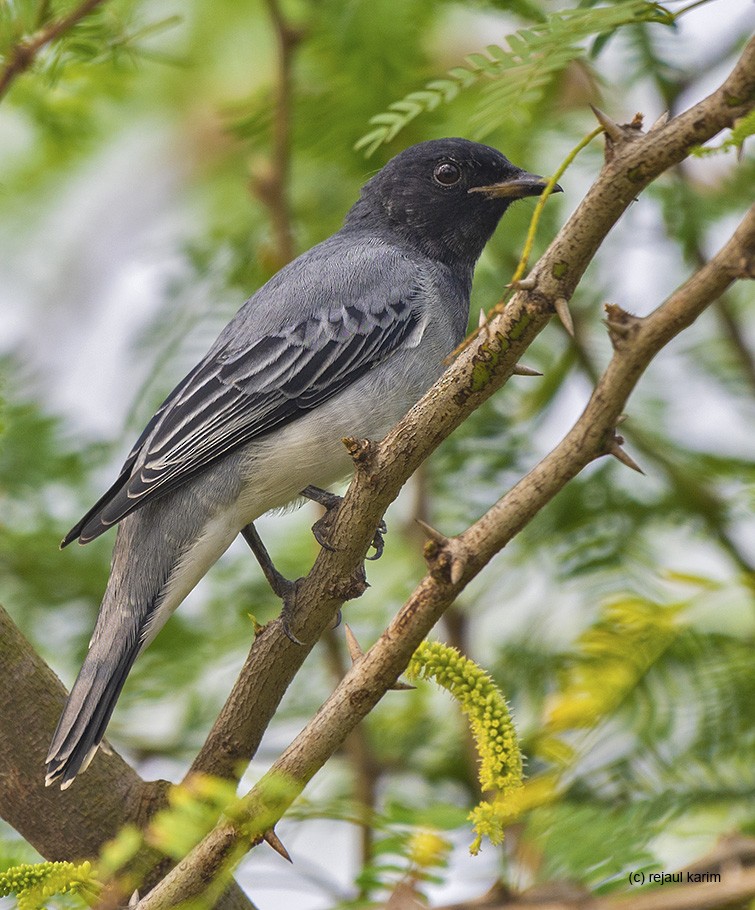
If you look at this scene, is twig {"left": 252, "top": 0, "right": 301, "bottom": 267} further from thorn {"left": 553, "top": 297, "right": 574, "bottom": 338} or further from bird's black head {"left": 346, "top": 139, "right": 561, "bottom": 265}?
thorn {"left": 553, "top": 297, "right": 574, "bottom": 338}

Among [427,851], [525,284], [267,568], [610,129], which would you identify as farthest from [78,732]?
[610,129]

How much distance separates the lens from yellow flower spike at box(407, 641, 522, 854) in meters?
2.02

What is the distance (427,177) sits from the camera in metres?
4.86

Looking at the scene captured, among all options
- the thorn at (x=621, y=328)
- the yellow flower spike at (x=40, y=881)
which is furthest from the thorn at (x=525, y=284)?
the yellow flower spike at (x=40, y=881)

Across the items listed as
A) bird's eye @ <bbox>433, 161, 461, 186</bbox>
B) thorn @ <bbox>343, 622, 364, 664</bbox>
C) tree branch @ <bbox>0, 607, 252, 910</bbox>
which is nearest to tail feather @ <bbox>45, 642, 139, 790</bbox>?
tree branch @ <bbox>0, 607, 252, 910</bbox>

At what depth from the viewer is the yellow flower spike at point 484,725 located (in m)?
2.02

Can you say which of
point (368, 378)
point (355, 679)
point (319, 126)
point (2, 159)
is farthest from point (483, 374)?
point (2, 159)

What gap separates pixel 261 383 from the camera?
4.20 metres

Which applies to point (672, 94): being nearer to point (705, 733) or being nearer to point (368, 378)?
point (368, 378)

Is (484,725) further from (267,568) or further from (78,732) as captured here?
(267,568)

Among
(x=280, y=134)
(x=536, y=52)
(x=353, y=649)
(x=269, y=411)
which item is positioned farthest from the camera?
(x=280, y=134)

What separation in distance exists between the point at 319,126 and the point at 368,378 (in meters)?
1.06

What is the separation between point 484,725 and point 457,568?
28 centimetres

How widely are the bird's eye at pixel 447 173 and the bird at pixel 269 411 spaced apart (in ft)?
0.52
